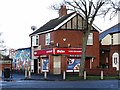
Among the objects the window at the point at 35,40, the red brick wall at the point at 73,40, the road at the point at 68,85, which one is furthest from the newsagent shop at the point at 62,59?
the road at the point at 68,85

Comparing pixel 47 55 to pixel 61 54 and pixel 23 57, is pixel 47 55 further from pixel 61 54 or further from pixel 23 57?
pixel 23 57

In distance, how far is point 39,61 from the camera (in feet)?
203

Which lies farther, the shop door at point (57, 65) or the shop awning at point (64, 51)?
the shop door at point (57, 65)

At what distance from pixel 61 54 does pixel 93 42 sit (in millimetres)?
6426

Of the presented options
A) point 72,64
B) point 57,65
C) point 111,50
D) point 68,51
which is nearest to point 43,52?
point 57,65

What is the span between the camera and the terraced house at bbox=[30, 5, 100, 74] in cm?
5578

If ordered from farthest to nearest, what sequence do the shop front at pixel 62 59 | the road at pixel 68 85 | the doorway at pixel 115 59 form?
the doorway at pixel 115 59
the shop front at pixel 62 59
the road at pixel 68 85

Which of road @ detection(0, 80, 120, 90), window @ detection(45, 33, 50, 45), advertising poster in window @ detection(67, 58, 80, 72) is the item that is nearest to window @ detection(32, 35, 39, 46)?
window @ detection(45, 33, 50, 45)

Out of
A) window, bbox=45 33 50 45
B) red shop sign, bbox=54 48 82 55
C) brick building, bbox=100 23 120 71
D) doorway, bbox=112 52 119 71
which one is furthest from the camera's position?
brick building, bbox=100 23 120 71

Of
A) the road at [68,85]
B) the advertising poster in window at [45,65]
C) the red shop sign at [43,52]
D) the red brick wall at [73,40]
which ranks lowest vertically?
the road at [68,85]

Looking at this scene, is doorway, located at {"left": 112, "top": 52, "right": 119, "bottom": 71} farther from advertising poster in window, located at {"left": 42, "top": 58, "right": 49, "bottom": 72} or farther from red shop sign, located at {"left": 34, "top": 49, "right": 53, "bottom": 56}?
red shop sign, located at {"left": 34, "top": 49, "right": 53, "bottom": 56}

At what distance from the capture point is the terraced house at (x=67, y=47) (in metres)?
55.8

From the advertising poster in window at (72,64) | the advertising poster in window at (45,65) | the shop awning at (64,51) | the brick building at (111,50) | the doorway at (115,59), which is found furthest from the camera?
the brick building at (111,50)

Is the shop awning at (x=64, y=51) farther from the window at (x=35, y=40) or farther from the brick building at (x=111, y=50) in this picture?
the brick building at (x=111, y=50)
